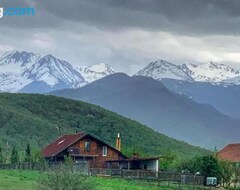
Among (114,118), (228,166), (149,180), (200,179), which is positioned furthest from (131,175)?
(114,118)

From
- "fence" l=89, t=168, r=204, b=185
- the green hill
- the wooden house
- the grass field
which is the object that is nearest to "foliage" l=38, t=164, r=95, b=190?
the grass field

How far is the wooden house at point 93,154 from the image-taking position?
96.9 meters

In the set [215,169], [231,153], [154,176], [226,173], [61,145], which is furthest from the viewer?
[231,153]

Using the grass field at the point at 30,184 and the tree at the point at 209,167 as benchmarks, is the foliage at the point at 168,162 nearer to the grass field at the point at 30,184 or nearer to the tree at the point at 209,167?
the tree at the point at 209,167

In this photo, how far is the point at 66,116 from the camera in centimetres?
19962

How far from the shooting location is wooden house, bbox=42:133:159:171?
3816 inches

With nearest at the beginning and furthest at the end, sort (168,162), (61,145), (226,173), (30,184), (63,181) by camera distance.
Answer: (63,181) → (30,184) → (226,173) → (61,145) → (168,162)

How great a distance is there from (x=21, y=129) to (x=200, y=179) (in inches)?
3599

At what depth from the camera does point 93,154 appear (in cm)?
10075

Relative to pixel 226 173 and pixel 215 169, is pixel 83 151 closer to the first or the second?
pixel 215 169

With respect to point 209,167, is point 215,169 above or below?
below

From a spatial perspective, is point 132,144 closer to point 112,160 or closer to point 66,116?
point 66,116

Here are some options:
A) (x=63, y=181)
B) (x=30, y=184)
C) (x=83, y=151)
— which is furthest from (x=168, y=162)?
(x=63, y=181)

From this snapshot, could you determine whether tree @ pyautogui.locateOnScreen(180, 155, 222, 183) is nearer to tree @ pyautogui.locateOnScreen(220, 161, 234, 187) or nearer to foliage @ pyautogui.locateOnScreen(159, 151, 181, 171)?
tree @ pyautogui.locateOnScreen(220, 161, 234, 187)
